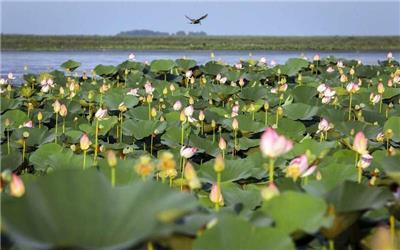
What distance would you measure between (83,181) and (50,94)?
3.96 m

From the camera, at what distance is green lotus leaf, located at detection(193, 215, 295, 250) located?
46.3 inches

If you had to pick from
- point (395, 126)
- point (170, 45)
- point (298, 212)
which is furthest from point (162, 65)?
point (170, 45)

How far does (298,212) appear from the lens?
128 cm

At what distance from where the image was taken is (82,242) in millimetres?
1117

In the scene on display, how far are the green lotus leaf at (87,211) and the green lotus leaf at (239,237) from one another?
0.07 meters

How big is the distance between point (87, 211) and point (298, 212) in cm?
45

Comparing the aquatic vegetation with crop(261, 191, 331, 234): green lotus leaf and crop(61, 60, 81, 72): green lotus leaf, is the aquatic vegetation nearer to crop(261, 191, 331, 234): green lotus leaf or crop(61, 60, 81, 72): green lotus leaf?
crop(261, 191, 331, 234): green lotus leaf

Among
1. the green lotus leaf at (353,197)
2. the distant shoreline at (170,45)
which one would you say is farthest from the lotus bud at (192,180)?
the distant shoreline at (170,45)

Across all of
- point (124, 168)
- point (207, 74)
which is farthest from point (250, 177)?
point (207, 74)

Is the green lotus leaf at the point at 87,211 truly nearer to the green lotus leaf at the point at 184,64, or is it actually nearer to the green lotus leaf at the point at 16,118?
the green lotus leaf at the point at 16,118

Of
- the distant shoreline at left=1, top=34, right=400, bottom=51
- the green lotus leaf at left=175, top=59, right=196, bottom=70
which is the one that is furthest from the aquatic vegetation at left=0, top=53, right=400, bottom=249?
the distant shoreline at left=1, top=34, right=400, bottom=51

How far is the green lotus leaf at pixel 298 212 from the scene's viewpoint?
49.7 inches

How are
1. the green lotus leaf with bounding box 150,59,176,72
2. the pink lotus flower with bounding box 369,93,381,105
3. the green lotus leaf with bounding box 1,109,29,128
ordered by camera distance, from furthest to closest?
the green lotus leaf with bounding box 150,59,176,72, the pink lotus flower with bounding box 369,93,381,105, the green lotus leaf with bounding box 1,109,29,128

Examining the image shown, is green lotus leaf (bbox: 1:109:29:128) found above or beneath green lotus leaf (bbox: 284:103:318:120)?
beneath
